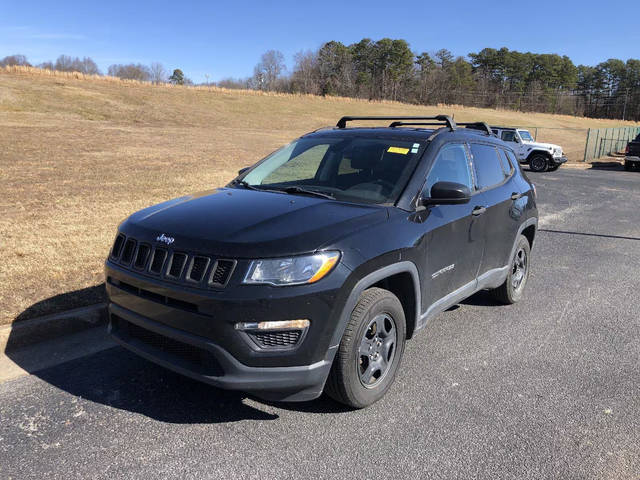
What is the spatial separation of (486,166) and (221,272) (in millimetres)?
2965

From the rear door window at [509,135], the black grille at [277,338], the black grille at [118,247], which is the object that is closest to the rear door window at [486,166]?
the black grille at [277,338]

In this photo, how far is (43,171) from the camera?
12.5 meters

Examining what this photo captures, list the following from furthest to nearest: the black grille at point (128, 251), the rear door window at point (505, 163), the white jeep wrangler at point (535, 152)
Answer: the white jeep wrangler at point (535, 152) < the rear door window at point (505, 163) < the black grille at point (128, 251)

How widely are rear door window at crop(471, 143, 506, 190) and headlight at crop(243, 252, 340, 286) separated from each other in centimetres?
217

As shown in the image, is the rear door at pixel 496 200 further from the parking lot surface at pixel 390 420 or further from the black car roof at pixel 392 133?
the parking lot surface at pixel 390 420

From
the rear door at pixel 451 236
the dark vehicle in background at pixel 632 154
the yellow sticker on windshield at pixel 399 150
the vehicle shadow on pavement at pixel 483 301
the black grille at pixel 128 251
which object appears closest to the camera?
the black grille at pixel 128 251

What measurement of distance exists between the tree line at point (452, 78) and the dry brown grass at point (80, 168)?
7101 cm

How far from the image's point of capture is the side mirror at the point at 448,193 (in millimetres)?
3537

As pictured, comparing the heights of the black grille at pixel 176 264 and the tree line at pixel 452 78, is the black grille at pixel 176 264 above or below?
below

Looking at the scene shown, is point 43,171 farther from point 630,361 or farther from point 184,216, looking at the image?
point 630,361

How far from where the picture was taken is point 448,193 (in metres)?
3.55

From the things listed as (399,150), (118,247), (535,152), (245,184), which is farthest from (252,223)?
(535,152)

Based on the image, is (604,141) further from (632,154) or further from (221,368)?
(221,368)

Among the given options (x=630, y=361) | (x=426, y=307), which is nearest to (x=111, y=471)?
(x=426, y=307)
